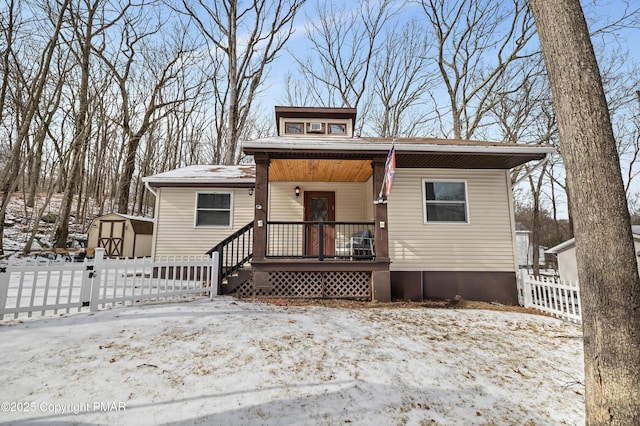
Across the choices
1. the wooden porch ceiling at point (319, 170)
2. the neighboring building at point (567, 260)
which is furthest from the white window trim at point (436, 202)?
the neighboring building at point (567, 260)

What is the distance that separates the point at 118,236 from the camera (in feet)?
46.0

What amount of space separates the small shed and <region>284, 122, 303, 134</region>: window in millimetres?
9714

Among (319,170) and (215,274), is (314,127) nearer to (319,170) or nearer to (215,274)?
(319,170)

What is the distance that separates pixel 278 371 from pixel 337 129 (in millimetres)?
9009

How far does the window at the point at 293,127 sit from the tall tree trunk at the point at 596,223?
330 inches

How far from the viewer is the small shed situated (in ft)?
45.7

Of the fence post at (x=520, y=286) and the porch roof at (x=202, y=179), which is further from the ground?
the porch roof at (x=202, y=179)

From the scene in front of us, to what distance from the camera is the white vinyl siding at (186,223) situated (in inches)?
365

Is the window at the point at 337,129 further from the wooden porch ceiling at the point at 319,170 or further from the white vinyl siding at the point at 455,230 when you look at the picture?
the white vinyl siding at the point at 455,230

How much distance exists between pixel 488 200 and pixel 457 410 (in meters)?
6.02

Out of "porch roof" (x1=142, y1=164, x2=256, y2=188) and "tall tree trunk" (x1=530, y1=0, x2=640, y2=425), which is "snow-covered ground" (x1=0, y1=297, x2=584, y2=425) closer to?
"tall tree trunk" (x1=530, y1=0, x2=640, y2=425)

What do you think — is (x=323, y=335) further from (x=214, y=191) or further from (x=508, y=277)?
(x=214, y=191)

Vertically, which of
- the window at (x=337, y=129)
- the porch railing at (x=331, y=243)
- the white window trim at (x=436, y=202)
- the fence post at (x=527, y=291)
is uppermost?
the window at (x=337, y=129)

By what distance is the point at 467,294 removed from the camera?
274 inches
